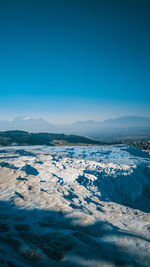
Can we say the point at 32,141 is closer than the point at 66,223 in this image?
No

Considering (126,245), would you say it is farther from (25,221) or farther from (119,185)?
(119,185)

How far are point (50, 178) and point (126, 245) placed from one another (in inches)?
247

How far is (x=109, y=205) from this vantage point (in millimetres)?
7363

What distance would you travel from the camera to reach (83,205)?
696 centimetres

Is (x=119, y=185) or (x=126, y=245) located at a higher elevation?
(x=126, y=245)

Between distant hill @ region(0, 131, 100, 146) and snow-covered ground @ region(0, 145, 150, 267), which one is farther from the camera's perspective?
distant hill @ region(0, 131, 100, 146)

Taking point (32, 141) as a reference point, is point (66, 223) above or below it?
above

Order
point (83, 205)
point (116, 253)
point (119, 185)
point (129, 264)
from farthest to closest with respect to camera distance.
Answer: point (119, 185) < point (83, 205) < point (116, 253) < point (129, 264)

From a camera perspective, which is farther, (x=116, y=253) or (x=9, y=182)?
(x=9, y=182)

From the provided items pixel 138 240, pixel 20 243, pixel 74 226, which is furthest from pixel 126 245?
pixel 20 243

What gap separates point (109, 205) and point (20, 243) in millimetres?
4435

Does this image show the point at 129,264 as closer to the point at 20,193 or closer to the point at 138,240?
the point at 138,240

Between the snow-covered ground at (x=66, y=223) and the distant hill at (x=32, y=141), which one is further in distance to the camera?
the distant hill at (x=32, y=141)

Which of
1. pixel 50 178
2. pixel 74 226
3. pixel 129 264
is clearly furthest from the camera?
pixel 50 178
